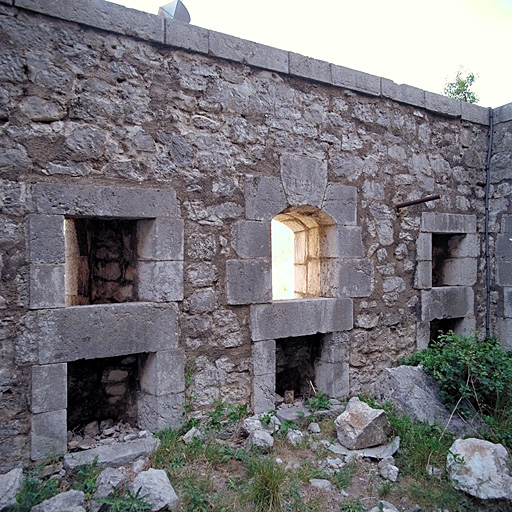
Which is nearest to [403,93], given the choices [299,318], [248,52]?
[248,52]

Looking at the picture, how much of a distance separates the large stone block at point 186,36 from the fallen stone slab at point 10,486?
10.9 feet

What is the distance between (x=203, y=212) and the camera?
3.93 metres

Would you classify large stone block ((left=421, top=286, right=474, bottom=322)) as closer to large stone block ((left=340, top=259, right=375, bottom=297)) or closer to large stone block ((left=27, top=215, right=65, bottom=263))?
large stone block ((left=340, top=259, right=375, bottom=297))

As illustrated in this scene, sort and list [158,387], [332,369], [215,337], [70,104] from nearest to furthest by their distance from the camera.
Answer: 1. [70,104]
2. [158,387]
3. [215,337]
4. [332,369]

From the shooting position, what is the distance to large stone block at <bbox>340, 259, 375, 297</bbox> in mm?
4715

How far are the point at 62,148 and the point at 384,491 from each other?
3.32 meters

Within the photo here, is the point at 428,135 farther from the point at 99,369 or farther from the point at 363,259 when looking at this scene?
the point at 99,369

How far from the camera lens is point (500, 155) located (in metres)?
5.86

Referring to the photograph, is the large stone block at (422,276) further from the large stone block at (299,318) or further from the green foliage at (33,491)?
the green foliage at (33,491)

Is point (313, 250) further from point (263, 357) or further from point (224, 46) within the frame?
point (224, 46)

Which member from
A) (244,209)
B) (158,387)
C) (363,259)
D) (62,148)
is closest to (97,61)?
(62,148)

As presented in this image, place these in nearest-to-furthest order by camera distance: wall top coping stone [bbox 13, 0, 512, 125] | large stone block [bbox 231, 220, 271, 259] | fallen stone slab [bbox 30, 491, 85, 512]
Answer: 1. fallen stone slab [bbox 30, 491, 85, 512]
2. wall top coping stone [bbox 13, 0, 512, 125]
3. large stone block [bbox 231, 220, 271, 259]

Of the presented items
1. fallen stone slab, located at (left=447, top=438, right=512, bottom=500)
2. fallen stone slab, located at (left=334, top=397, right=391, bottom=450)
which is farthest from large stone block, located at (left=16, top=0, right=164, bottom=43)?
fallen stone slab, located at (left=447, top=438, right=512, bottom=500)

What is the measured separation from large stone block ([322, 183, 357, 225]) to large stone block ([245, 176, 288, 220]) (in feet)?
1.75
